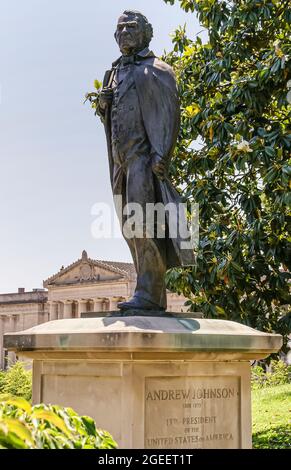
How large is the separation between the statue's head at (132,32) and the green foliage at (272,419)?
7229mm

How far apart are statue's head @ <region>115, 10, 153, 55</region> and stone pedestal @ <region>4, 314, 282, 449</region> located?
88.0 inches

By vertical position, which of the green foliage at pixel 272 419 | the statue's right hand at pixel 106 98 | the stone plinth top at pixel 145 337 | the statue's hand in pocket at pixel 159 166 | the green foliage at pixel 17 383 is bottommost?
the green foliage at pixel 17 383

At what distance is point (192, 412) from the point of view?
4.77 meters

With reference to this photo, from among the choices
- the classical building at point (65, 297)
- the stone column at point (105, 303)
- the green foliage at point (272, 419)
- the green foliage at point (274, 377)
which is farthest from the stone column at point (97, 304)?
the green foliage at point (272, 419)

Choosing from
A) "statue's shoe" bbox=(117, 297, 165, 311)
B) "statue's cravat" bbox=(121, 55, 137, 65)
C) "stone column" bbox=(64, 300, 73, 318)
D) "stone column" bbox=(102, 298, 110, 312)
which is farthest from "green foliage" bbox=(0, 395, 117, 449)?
"stone column" bbox=(64, 300, 73, 318)

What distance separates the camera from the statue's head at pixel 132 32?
557 cm

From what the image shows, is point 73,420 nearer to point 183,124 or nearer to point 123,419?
point 123,419

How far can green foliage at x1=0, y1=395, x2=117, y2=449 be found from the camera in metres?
2.05

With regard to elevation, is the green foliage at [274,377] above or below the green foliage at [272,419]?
below

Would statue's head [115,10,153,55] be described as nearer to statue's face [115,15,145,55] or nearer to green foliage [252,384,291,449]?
statue's face [115,15,145,55]

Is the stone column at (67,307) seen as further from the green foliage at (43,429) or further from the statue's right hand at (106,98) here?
the green foliage at (43,429)

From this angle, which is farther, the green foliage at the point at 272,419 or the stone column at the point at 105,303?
the stone column at the point at 105,303

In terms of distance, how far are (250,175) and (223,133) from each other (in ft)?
3.73

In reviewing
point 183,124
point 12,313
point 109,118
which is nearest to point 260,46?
point 183,124
